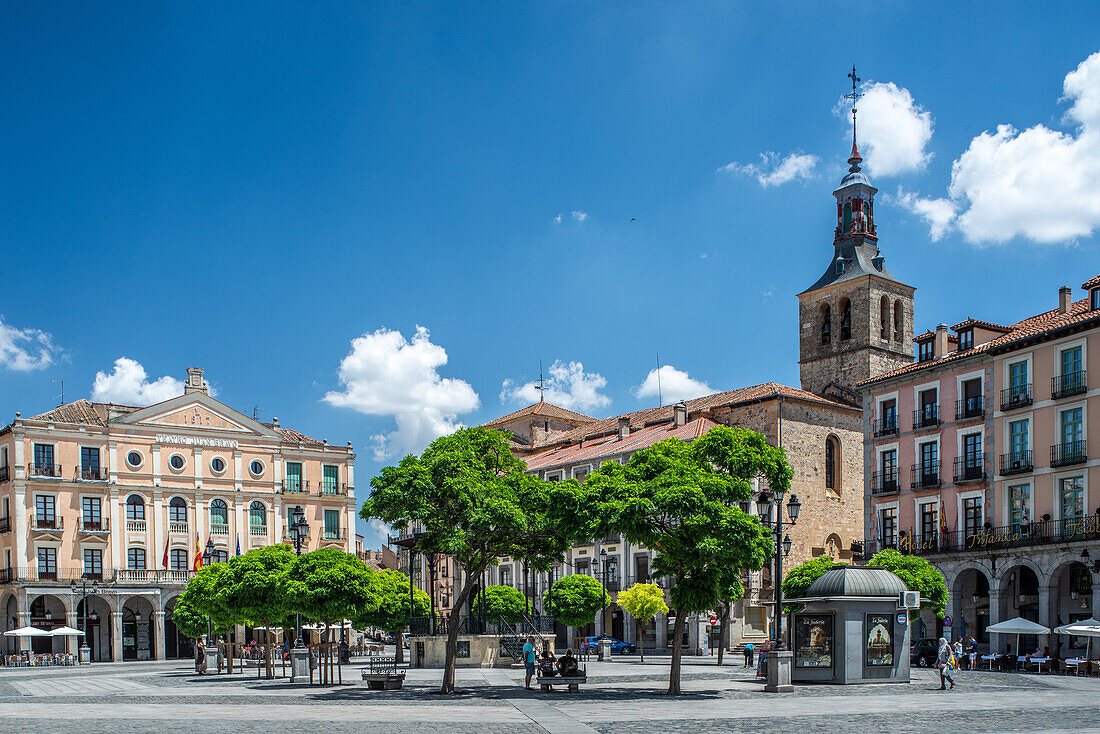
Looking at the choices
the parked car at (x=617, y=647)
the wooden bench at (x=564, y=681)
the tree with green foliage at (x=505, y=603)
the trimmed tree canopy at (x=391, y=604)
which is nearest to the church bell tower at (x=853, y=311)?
the parked car at (x=617, y=647)

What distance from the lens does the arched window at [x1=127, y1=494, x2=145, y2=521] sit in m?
68.6

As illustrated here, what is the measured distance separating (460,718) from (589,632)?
49103mm

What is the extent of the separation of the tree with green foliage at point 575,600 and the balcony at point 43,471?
31090 millimetres

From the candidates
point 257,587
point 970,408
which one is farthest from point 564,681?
point 970,408

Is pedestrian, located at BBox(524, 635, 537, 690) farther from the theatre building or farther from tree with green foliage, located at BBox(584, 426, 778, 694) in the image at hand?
the theatre building

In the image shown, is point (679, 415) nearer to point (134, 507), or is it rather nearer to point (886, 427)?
point (886, 427)

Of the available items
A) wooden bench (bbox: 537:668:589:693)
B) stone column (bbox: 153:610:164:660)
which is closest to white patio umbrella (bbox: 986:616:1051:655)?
wooden bench (bbox: 537:668:589:693)

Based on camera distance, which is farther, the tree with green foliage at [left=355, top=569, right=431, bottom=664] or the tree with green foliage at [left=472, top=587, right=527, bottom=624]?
the tree with green foliage at [left=472, top=587, right=527, bottom=624]

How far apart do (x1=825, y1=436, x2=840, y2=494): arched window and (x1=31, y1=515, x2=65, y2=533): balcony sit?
43.4 meters

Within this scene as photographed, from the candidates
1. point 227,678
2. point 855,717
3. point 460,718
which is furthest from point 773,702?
point 227,678

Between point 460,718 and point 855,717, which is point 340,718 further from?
point 855,717

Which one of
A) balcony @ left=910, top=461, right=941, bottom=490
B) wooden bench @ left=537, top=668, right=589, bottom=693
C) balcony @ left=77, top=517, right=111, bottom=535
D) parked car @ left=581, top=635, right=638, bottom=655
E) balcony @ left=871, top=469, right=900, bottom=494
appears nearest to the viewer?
wooden bench @ left=537, top=668, right=589, bottom=693

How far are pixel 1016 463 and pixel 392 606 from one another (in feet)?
84.2

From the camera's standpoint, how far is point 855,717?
22.3m
